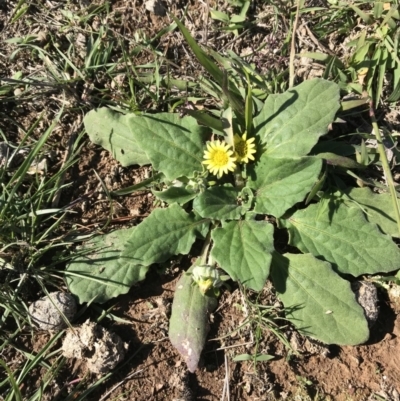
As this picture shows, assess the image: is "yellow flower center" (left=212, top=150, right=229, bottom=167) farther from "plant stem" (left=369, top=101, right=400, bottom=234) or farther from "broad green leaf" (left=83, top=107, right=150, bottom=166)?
"plant stem" (left=369, top=101, right=400, bottom=234)

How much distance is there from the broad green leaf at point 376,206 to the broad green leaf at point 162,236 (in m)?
0.92

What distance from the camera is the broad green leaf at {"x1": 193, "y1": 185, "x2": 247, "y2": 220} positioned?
9.52ft

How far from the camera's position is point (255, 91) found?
3.31 meters

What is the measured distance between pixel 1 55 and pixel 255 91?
69.2 inches

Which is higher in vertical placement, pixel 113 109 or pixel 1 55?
pixel 1 55

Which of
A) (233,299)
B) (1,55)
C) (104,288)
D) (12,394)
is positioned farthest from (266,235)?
(1,55)

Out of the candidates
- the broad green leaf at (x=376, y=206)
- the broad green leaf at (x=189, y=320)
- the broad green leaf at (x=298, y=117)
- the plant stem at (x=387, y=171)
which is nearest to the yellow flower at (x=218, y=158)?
the broad green leaf at (x=298, y=117)

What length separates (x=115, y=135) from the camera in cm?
323

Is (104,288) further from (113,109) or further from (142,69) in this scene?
(142,69)

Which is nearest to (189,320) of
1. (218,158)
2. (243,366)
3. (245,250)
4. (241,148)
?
(243,366)

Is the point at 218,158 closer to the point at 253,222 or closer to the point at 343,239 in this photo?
the point at 253,222

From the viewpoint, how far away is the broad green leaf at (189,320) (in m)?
2.83

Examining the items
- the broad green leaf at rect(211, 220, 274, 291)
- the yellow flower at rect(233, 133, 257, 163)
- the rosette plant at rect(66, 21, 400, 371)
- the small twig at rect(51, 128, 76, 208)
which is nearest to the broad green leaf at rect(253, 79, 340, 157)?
the rosette plant at rect(66, 21, 400, 371)

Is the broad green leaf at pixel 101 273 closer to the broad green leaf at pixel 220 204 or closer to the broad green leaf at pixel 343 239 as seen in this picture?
the broad green leaf at pixel 220 204
